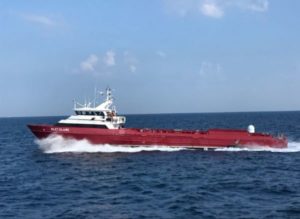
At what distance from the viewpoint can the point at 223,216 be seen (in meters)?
22.6

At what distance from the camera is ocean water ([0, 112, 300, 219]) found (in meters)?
24.0

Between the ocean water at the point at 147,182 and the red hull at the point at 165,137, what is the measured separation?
0.86 metres

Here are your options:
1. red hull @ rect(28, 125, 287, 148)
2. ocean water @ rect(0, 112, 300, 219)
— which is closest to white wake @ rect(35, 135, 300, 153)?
ocean water @ rect(0, 112, 300, 219)

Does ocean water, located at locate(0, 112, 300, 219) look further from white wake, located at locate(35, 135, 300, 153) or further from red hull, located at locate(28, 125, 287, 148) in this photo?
red hull, located at locate(28, 125, 287, 148)

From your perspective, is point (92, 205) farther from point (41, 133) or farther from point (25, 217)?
→ point (41, 133)

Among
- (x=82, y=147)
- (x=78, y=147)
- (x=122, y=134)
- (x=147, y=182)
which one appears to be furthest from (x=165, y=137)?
(x=147, y=182)

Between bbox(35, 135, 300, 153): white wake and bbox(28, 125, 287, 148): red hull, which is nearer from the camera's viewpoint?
bbox(28, 125, 287, 148): red hull

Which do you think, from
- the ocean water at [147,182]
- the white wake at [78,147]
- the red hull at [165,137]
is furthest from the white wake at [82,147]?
the red hull at [165,137]

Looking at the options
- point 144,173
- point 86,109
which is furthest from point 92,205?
point 86,109

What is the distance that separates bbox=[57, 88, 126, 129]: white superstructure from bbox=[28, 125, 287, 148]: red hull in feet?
2.14

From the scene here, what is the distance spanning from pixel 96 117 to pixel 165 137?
8.41 metres

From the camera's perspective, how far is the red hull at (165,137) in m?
48.2

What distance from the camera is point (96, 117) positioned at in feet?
161

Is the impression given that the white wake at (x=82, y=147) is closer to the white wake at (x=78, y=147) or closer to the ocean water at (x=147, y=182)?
the white wake at (x=78, y=147)
